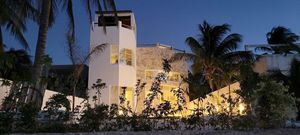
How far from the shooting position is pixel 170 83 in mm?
26516

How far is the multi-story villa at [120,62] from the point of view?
23078 mm

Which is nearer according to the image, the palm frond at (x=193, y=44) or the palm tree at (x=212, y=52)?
the palm tree at (x=212, y=52)

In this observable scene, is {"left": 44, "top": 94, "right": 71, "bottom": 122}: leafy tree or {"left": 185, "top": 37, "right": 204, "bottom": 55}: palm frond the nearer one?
{"left": 44, "top": 94, "right": 71, "bottom": 122}: leafy tree

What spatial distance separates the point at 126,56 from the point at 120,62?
0.96m

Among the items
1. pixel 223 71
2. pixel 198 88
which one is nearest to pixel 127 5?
pixel 223 71

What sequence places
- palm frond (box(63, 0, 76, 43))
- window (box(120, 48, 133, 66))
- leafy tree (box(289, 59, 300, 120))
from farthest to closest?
window (box(120, 48, 133, 66)), leafy tree (box(289, 59, 300, 120)), palm frond (box(63, 0, 76, 43))

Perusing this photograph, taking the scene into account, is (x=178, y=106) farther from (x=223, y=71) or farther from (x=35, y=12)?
(x=223, y=71)

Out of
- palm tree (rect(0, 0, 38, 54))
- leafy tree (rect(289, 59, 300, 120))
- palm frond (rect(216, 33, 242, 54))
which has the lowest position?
leafy tree (rect(289, 59, 300, 120))

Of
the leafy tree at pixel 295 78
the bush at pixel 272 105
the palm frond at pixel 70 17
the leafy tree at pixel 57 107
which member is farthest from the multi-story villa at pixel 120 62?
the leafy tree at pixel 57 107

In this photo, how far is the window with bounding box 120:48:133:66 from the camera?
23992 millimetres

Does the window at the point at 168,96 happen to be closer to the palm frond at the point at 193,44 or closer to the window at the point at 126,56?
the window at the point at 126,56

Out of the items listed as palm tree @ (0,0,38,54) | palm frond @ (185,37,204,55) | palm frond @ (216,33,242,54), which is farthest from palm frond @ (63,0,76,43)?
palm frond @ (216,33,242,54)

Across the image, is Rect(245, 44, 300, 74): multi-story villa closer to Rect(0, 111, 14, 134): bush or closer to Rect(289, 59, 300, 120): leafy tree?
Rect(289, 59, 300, 120): leafy tree

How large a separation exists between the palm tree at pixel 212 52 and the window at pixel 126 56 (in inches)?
120
